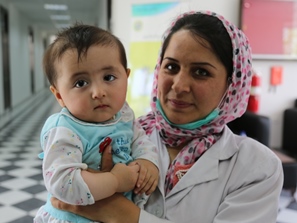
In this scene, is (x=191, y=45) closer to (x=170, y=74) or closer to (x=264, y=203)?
(x=170, y=74)

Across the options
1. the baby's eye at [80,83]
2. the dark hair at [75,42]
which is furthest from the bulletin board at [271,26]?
the baby's eye at [80,83]

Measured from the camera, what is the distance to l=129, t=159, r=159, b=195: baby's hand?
3.56ft

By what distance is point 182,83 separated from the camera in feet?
3.89

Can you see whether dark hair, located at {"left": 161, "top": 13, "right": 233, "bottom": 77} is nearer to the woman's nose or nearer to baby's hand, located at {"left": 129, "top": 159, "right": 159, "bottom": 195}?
the woman's nose

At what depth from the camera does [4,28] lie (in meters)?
9.13

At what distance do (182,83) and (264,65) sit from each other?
13.5 feet

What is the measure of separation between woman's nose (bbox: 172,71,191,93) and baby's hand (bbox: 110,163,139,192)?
12.8 inches

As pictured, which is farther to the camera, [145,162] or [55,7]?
[55,7]

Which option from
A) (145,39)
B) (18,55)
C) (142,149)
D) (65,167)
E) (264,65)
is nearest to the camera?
(65,167)

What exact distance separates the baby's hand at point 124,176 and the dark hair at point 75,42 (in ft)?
1.17

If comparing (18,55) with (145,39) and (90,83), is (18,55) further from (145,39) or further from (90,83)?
(90,83)

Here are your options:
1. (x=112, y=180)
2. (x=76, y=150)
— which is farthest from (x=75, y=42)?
(x=112, y=180)

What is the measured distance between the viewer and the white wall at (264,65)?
15.4 ft

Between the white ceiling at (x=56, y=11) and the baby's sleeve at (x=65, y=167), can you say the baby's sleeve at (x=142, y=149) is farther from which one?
the white ceiling at (x=56, y=11)
